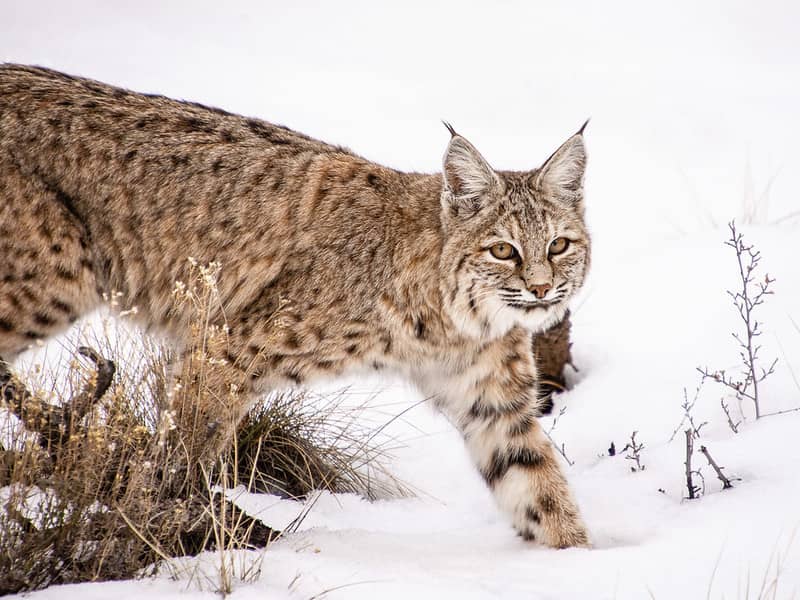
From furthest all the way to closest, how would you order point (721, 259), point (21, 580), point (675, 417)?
point (721, 259), point (675, 417), point (21, 580)

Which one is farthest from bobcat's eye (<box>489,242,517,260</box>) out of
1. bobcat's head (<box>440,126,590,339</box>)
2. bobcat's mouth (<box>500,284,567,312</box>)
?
bobcat's mouth (<box>500,284,567,312</box>)

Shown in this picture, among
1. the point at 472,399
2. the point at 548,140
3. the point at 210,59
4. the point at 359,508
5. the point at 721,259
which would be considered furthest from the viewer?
the point at 210,59

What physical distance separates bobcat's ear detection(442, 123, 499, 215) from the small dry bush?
124 cm

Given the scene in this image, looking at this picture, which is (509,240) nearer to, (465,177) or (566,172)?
(465,177)

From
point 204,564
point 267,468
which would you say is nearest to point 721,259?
point 267,468

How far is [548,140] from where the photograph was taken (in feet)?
40.1

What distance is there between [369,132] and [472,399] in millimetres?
7874

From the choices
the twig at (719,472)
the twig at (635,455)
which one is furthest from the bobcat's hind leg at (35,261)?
the twig at (719,472)

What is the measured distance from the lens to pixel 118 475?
11.7 feet

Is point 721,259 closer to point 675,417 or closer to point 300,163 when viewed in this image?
point 675,417

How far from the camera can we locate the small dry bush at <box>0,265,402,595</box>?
11.8 ft

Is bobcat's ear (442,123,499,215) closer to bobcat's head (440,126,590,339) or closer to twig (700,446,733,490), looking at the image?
bobcat's head (440,126,590,339)

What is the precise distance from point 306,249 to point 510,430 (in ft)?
4.43

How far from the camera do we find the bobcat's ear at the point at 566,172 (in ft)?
15.4
